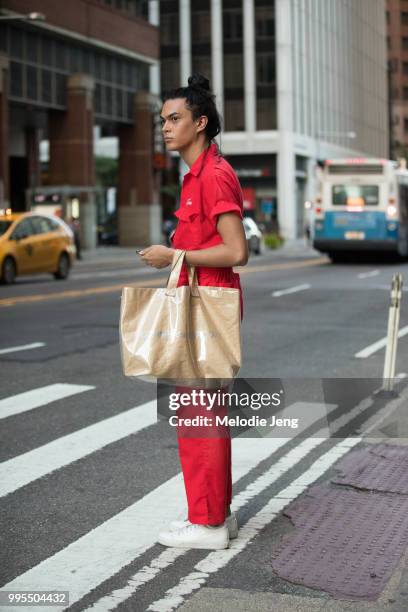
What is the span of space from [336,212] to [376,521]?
31.3 metres

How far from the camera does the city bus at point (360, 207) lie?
36.0m

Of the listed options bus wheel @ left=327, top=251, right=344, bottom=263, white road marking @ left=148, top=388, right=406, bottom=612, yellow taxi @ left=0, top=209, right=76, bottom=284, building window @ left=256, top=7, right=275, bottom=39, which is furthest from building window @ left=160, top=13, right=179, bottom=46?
white road marking @ left=148, top=388, right=406, bottom=612

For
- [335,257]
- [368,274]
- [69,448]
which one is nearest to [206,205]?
[69,448]

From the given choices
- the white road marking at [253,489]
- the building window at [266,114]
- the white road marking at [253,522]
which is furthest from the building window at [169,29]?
the white road marking at [253,522]

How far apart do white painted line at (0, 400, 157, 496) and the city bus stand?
91.1 feet

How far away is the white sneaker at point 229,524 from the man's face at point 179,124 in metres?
1.64

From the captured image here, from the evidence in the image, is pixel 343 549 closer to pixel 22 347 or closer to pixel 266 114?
pixel 22 347

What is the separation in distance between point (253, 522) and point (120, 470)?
1440 millimetres

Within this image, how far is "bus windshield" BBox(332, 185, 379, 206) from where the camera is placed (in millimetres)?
36250

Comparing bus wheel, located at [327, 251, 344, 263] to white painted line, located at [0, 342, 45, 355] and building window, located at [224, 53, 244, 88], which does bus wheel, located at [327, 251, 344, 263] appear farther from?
building window, located at [224, 53, 244, 88]

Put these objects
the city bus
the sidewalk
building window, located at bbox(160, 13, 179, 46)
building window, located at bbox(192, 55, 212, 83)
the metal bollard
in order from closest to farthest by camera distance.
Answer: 1. the sidewalk
2. the metal bollard
3. the city bus
4. building window, located at bbox(192, 55, 212, 83)
5. building window, located at bbox(160, 13, 179, 46)

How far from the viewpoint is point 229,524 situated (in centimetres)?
519

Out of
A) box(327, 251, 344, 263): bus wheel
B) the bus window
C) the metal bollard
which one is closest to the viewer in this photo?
the metal bollard

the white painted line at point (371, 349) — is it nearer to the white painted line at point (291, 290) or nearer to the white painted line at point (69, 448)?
the white painted line at point (69, 448)
